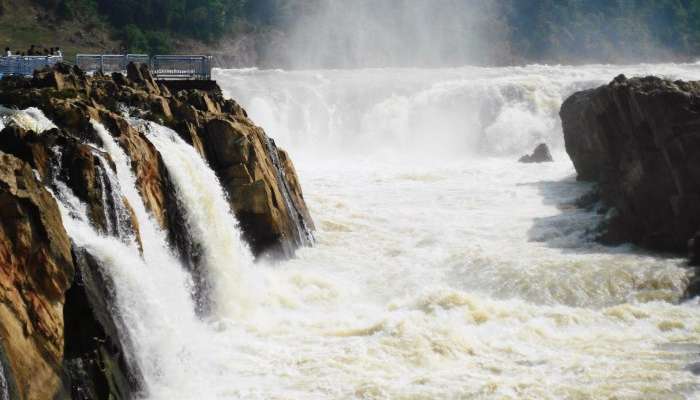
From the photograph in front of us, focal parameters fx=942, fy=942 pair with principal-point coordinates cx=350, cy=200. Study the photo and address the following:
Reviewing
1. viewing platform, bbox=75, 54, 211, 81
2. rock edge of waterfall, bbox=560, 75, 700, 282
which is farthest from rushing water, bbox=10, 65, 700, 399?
viewing platform, bbox=75, 54, 211, 81

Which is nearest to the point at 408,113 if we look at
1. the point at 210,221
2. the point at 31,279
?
the point at 210,221

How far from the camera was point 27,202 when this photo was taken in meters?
13.0

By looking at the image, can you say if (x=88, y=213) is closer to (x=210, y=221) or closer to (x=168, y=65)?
(x=210, y=221)

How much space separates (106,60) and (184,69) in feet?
20.0

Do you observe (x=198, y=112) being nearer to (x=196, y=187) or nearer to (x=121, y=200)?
(x=196, y=187)

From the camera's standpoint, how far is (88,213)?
16188 mm

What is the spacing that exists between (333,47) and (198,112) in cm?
7997

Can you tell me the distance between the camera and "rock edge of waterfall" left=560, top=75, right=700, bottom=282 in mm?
26375

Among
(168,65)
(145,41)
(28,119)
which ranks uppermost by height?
(145,41)

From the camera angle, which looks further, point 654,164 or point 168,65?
point 168,65

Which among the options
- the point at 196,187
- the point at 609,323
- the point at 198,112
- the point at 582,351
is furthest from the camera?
the point at 198,112

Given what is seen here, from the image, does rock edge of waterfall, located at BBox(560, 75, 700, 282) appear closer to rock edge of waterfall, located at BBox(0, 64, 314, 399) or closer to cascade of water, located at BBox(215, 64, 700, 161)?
rock edge of waterfall, located at BBox(0, 64, 314, 399)

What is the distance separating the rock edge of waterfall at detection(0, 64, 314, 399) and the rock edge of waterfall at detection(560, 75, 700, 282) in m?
10.1

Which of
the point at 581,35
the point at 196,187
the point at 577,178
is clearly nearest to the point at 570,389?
the point at 196,187
